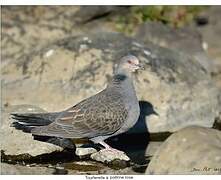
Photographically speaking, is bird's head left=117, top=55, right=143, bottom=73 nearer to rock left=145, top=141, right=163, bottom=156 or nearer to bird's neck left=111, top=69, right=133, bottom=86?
bird's neck left=111, top=69, right=133, bottom=86

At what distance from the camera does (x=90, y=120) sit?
7527 mm

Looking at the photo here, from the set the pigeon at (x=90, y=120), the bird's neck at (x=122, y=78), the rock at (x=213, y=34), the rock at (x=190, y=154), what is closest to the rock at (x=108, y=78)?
the bird's neck at (x=122, y=78)

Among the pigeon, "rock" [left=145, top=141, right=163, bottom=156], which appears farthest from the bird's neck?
"rock" [left=145, top=141, right=163, bottom=156]

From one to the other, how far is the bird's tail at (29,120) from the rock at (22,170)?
415 mm

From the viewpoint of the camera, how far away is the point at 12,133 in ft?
25.6

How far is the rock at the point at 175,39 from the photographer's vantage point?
42.3 ft

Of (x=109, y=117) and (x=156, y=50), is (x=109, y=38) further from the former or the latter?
(x=109, y=117)

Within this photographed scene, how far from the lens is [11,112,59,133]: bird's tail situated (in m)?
7.51

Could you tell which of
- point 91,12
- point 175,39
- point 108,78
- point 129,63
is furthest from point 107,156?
point 91,12

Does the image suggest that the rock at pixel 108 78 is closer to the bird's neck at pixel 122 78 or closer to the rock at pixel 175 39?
the bird's neck at pixel 122 78

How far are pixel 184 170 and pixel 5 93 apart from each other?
4135 millimetres

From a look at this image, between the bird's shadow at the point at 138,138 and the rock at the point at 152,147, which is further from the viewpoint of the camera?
the bird's shadow at the point at 138,138

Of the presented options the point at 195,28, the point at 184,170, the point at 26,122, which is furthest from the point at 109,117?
the point at 195,28

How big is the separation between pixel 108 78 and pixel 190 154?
3395 mm
